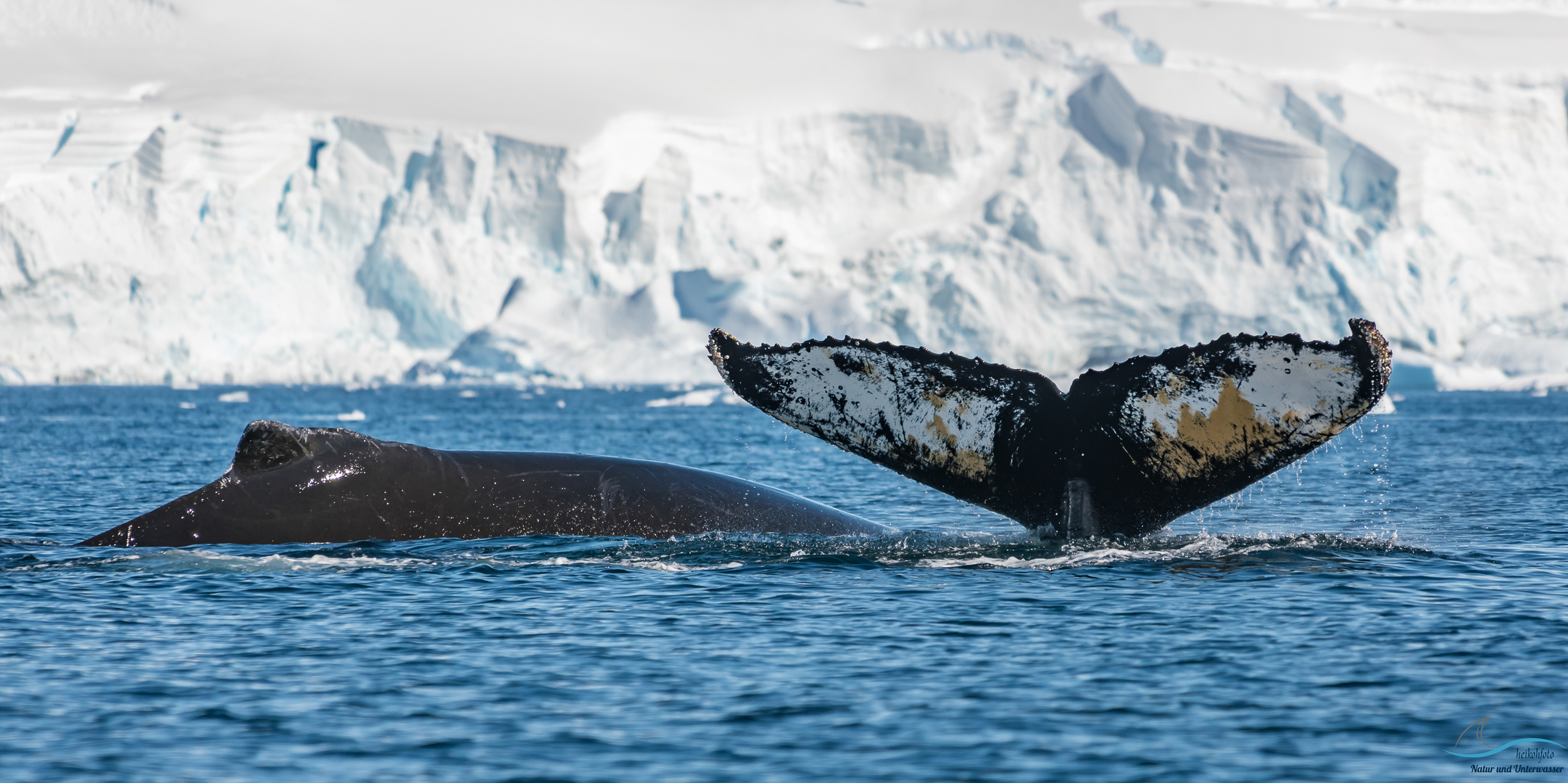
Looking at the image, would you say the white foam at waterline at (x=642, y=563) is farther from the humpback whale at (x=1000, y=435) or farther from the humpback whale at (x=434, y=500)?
the humpback whale at (x=1000, y=435)

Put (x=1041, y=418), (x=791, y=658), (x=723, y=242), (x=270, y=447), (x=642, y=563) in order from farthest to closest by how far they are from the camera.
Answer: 1. (x=723, y=242)
2. (x=642, y=563)
3. (x=270, y=447)
4. (x=1041, y=418)
5. (x=791, y=658)

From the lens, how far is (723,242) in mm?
110812

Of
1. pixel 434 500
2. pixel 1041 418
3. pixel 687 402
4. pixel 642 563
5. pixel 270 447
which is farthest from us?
pixel 687 402

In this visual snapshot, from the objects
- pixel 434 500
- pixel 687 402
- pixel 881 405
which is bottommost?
pixel 687 402

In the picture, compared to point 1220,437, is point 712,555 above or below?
below

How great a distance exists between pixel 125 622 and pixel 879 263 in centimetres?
10736

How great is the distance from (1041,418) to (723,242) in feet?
342

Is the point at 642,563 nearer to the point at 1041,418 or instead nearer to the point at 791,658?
the point at 791,658

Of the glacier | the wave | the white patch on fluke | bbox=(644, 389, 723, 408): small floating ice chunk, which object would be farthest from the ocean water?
the glacier

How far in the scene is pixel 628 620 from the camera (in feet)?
26.6

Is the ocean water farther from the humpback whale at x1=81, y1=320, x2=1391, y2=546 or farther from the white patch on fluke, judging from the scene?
the white patch on fluke

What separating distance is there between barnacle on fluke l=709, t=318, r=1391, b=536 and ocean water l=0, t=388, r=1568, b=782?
2.81 feet

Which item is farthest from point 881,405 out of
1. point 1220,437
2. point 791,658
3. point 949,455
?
point 1220,437

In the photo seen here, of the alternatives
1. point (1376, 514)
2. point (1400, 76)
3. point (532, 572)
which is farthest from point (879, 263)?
point (532, 572)
